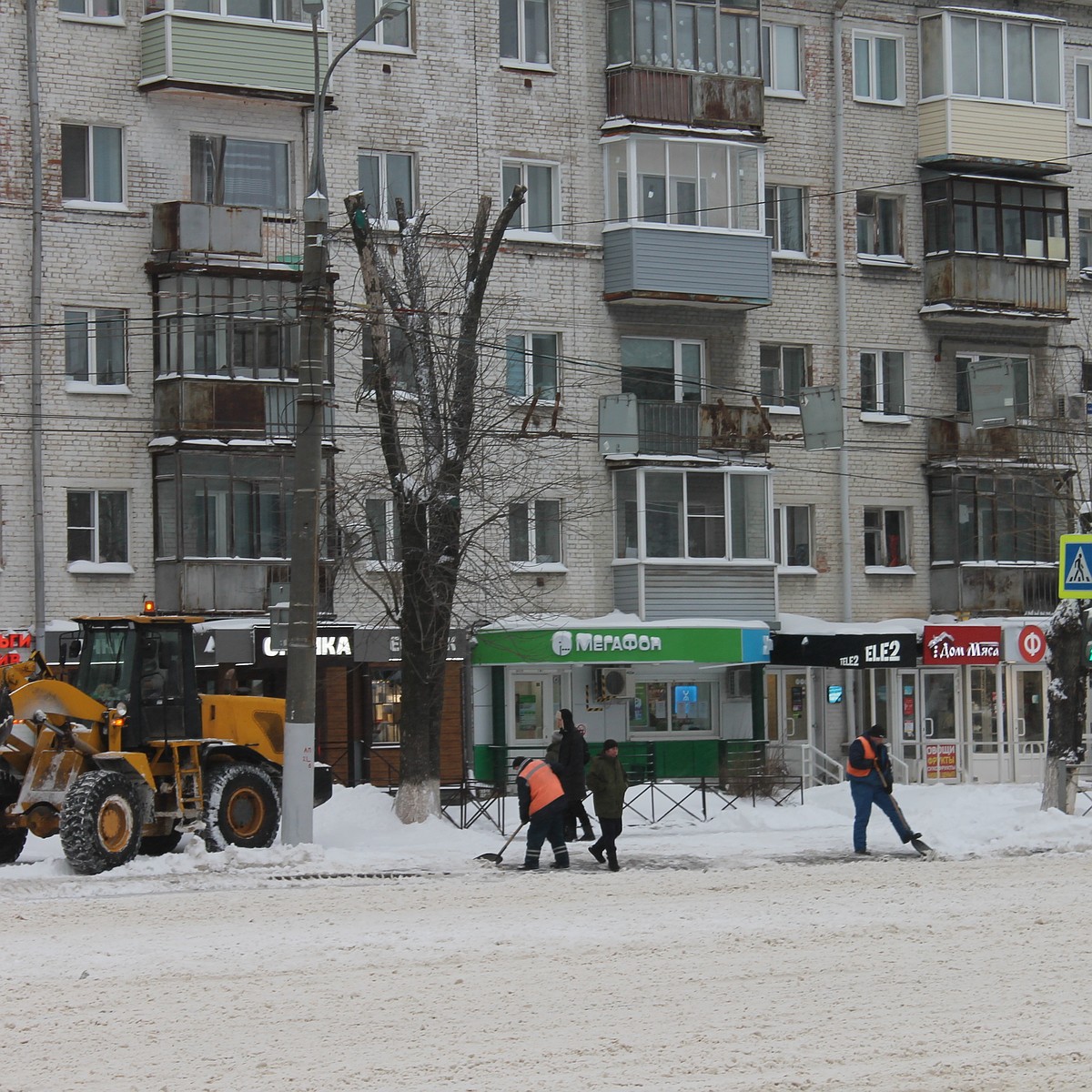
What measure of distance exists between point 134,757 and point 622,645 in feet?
49.7

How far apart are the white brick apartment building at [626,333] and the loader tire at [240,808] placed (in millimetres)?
6617

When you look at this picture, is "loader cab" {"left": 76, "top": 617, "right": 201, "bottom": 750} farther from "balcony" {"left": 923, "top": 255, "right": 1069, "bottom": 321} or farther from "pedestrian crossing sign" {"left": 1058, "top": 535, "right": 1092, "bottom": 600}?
"balcony" {"left": 923, "top": 255, "right": 1069, "bottom": 321}

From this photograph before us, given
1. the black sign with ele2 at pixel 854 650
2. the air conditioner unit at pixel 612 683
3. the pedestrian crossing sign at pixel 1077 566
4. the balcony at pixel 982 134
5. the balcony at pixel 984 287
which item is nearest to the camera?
the pedestrian crossing sign at pixel 1077 566

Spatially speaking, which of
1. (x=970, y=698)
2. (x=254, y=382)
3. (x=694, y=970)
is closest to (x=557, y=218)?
(x=254, y=382)

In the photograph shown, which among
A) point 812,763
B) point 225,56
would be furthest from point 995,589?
point 225,56

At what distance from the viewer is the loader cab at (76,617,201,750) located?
869 inches

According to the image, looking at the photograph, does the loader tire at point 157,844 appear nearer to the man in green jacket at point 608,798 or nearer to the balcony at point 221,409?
the man in green jacket at point 608,798

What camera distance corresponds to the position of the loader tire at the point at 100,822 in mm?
20375

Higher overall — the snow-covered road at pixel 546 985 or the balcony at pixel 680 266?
the balcony at pixel 680 266

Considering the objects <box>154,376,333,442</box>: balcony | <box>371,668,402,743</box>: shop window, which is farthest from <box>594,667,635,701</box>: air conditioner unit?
<box>154,376,333,442</box>: balcony

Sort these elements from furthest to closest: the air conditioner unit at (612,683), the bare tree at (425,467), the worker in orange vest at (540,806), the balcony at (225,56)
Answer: the air conditioner unit at (612,683) → the balcony at (225,56) → the bare tree at (425,467) → the worker in orange vest at (540,806)

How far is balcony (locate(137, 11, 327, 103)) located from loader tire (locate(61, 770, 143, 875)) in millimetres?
15811

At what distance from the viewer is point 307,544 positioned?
22.9 metres

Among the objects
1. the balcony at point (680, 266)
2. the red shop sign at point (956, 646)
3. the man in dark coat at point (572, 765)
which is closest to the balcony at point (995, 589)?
the red shop sign at point (956, 646)
